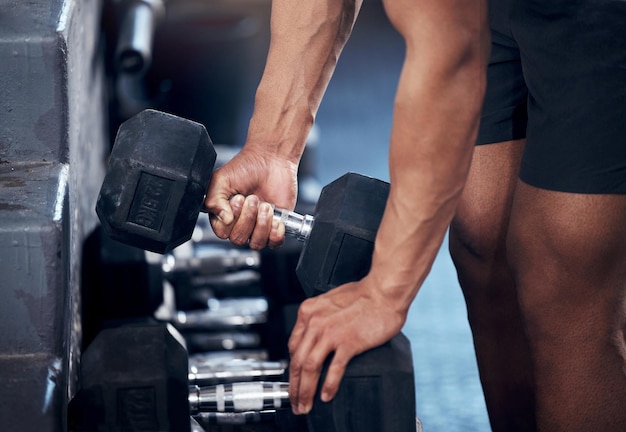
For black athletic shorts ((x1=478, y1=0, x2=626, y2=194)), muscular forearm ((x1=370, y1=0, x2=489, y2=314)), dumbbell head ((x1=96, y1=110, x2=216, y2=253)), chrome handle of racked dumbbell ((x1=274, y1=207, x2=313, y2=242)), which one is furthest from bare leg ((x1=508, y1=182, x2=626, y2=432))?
dumbbell head ((x1=96, y1=110, x2=216, y2=253))

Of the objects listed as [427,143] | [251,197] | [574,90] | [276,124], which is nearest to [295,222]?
[251,197]

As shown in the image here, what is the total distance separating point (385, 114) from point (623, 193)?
9.36 ft

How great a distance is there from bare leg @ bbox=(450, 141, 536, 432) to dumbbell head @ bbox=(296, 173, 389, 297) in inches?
7.2

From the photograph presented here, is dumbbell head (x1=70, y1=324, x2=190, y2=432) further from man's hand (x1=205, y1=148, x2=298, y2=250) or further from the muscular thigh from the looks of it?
the muscular thigh

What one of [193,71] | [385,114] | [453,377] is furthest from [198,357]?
[385,114]

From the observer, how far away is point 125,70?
194 centimetres

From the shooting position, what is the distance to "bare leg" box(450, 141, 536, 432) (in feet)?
4.35

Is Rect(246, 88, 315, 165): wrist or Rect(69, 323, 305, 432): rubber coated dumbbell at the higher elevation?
Rect(246, 88, 315, 165): wrist

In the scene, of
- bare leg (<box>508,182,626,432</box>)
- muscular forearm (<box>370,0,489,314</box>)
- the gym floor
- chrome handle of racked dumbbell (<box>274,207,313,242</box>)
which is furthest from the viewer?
the gym floor

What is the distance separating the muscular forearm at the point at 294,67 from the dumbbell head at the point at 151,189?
0.17 metres

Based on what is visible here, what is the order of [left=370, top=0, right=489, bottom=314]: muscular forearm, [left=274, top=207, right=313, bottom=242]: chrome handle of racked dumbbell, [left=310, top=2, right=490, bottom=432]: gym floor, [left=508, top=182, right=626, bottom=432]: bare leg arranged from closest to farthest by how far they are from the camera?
[left=370, top=0, right=489, bottom=314]: muscular forearm < [left=508, top=182, right=626, bottom=432]: bare leg < [left=274, top=207, right=313, bottom=242]: chrome handle of racked dumbbell < [left=310, top=2, right=490, bottom=432]: gym floor

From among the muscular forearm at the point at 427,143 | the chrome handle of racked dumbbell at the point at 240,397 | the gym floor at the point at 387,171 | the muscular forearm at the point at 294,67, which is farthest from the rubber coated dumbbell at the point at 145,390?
the gym floor at the point at 387,171

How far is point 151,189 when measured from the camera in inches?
46.3

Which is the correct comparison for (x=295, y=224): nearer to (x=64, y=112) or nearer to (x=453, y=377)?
(x=64, y=112)
